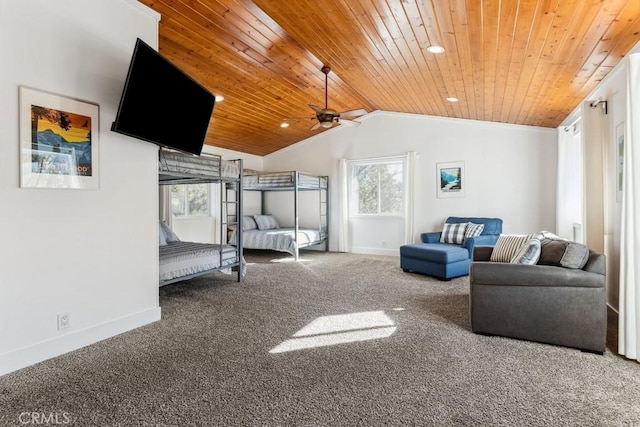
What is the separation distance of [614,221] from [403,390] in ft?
9.35

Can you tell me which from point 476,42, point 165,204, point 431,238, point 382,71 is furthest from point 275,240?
point 476,42

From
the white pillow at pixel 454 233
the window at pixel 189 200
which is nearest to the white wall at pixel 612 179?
the white pillow at pixel 454 233

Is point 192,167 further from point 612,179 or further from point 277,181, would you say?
point 612,179

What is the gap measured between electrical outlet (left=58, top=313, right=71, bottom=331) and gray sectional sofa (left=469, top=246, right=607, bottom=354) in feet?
10.6

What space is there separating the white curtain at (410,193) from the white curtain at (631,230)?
14.9 feet

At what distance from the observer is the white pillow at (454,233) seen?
600 cm

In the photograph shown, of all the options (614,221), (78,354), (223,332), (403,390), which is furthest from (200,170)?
(614,221)

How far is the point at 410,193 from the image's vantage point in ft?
23.4

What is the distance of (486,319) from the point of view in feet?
9.70

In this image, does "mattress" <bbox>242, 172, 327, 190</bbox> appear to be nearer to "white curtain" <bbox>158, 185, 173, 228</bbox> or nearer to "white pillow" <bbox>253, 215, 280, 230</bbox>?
"white pillow" <bbox>253, 215, 280, 230</bbox>

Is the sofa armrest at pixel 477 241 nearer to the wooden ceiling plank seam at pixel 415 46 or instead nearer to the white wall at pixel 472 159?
the white wall at pixel 472 159

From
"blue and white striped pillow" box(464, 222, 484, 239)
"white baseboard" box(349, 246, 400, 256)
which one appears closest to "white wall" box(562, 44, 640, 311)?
"blue and white striped pillow" box(464, 222, 484, 239)

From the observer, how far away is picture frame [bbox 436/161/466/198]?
22.2 ft

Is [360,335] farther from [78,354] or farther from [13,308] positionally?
[13,308]
